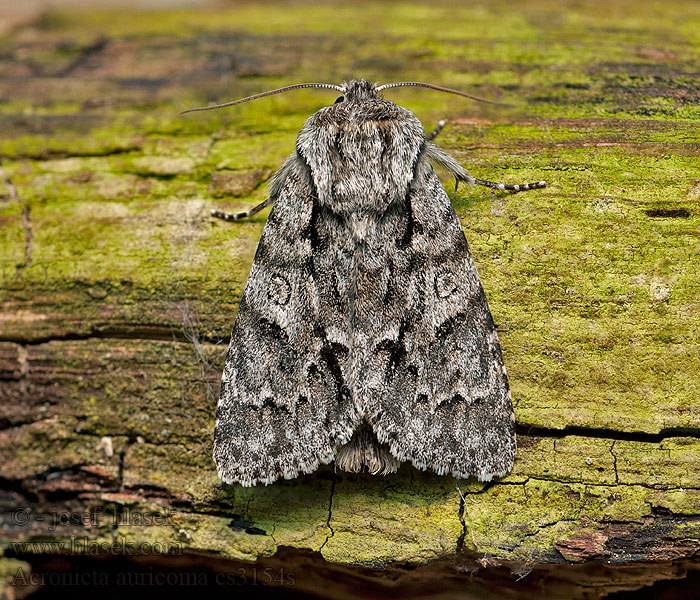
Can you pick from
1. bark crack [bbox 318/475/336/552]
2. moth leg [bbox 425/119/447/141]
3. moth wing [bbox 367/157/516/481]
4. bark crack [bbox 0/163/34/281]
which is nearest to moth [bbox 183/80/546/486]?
moth wing [bbox 367/157/516/481]

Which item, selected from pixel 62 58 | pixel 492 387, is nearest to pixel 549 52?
pixel 492 387

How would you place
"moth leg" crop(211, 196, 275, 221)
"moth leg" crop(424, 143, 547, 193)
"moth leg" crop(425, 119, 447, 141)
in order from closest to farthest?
1. "moth leg" crop(424, 143, 547, 193)
2. "moth leg" crop(211, 196, 275, 221)
3. "moth leg" crop(425, 119, 447, 141)

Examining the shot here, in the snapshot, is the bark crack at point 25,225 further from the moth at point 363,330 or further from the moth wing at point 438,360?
the moth wing at point 438,360

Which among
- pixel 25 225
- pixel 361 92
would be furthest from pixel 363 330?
pixel 25 225

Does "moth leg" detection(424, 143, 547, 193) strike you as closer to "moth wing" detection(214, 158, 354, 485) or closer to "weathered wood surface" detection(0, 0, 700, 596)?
"weathered wood surface" detection(0, 0, 700, 596)

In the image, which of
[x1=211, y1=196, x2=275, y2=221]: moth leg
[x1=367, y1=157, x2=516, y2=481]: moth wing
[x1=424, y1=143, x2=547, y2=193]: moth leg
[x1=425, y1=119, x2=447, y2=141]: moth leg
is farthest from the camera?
[x1=425, y1=119, x2=447, y2=141]: moth leg

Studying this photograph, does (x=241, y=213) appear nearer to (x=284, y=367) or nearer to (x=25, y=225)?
(x=284, y=367)
